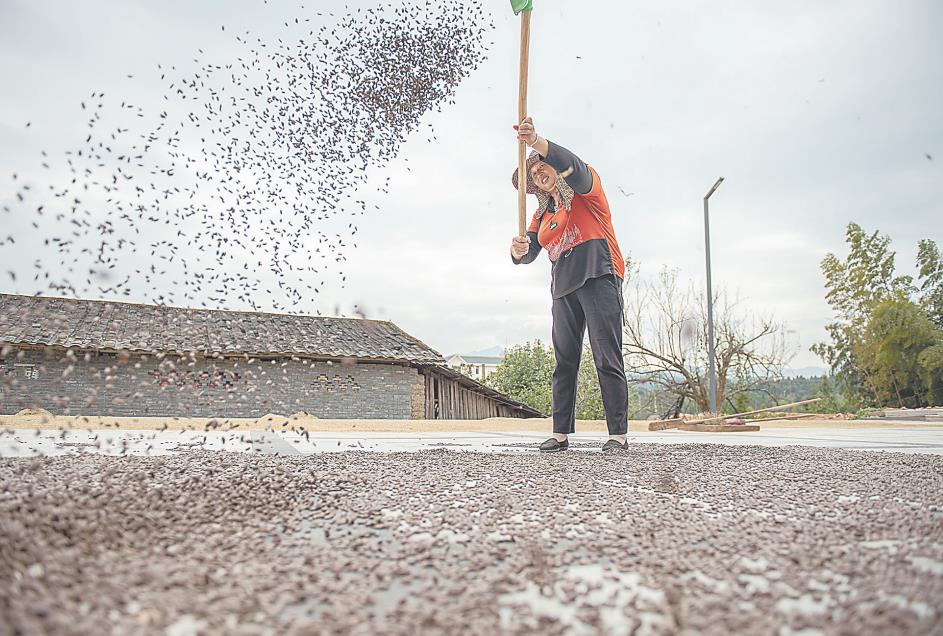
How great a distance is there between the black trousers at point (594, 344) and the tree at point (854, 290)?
17266mm

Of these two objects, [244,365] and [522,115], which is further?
[244,365]

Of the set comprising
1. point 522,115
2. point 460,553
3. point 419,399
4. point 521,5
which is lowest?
point 419,399

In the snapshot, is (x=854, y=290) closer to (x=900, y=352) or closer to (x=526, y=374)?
(x=900, y=352)

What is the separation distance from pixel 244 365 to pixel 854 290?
682 inches

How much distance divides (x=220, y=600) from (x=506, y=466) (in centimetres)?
150

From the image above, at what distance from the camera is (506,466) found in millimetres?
2199

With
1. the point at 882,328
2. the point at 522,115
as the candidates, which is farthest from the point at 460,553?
the point at 882,328

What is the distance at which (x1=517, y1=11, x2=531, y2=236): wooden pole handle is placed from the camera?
3.00m

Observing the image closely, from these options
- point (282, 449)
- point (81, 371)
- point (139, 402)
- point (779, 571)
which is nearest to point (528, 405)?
point (139, 402)

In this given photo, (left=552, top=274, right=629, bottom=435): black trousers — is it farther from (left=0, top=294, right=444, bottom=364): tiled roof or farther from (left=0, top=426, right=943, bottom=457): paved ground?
(left=0, top=294, right=444, bottom=364): tiled roof

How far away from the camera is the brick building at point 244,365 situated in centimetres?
1086

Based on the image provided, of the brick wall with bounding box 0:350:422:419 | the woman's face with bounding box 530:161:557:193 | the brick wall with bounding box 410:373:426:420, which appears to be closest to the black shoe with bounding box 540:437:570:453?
the woman's face with bounding box 530:161:557:193

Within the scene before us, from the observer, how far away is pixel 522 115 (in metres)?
2.99

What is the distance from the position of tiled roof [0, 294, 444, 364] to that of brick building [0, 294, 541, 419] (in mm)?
24
